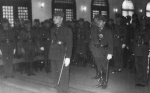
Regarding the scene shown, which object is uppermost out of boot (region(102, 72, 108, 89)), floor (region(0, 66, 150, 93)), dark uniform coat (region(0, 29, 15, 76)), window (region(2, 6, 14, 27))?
window (region(2, 6, 14, 27))

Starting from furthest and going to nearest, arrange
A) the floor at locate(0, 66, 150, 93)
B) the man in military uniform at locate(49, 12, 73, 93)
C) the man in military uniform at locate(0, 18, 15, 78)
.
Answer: the man in military uniform at locate(0, 18, 15, 78), the floor at locate(0, 66, 150, 93), the man in military uniform at locate(49, 12, 73, 93)

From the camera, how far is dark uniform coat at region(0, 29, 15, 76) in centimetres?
819

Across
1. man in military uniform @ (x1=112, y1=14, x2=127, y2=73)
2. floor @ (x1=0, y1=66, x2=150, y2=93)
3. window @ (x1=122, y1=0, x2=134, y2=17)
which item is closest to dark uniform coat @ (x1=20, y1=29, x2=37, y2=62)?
floor @ (x1=0, y1=66, x2=150, y2=93)

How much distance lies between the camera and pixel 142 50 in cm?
688

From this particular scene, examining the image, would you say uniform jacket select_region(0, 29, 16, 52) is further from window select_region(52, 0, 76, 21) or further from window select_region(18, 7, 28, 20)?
window select_region(52, 0, 76, 21)

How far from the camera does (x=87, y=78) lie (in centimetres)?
796

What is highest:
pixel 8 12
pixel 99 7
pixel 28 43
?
pixel 99 7

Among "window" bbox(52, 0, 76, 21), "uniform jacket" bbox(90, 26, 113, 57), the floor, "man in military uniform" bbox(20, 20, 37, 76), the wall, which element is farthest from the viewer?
"window" bbox(52, 0, 76, 21)

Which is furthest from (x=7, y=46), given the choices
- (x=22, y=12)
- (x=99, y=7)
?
(x=99, y=7)

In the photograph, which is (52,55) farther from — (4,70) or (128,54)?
(128,54)

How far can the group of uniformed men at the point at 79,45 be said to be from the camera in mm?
5676

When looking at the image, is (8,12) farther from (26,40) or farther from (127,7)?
(127,7)

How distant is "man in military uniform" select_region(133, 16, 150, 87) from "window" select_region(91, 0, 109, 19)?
34.3ft

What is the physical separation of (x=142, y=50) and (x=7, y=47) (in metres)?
4.14
